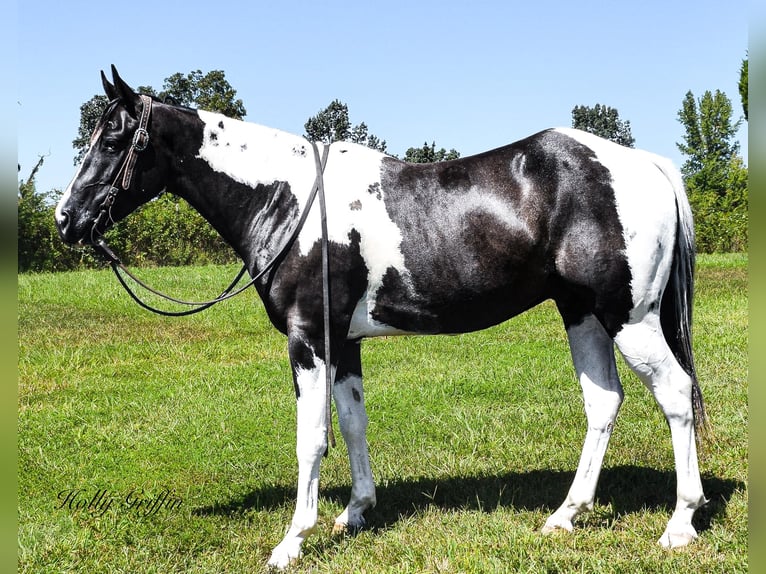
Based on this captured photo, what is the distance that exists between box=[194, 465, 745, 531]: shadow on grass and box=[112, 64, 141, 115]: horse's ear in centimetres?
259

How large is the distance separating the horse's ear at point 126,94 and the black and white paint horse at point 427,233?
1 centimetres

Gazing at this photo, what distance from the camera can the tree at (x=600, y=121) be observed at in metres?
68.6

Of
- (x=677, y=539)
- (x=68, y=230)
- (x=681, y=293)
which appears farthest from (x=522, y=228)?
(x=68, y=230)

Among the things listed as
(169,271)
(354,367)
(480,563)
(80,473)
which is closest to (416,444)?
(354,367)

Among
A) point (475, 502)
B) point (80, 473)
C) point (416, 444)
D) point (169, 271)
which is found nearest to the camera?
point (475, 502)

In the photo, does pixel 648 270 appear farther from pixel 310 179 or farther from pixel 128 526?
pixel 128 526

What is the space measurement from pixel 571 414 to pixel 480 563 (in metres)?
2.96

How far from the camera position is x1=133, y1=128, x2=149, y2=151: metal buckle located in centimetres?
409

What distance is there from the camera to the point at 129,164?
13.5 ft

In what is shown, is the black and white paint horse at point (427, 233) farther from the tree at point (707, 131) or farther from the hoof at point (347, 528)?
the tree at point (707, 131)

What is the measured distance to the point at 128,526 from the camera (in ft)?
15.2

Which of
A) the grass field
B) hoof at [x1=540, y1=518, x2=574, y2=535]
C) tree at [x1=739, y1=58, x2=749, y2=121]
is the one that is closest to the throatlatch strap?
the grass field
